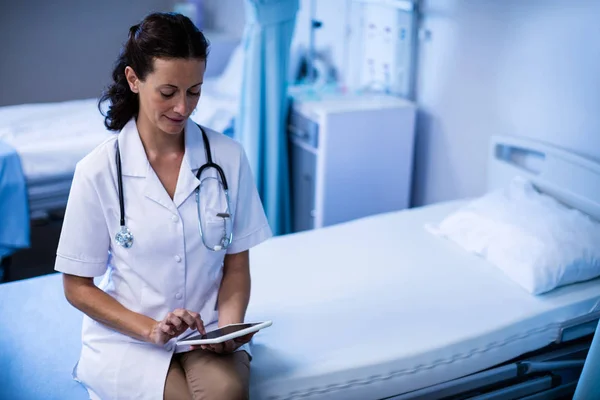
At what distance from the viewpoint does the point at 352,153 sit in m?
3.03

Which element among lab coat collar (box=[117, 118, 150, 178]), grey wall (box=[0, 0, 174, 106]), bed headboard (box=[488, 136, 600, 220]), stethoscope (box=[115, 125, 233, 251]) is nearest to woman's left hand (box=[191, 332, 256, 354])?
stethoscope (box=[115, 125, 233, 251])

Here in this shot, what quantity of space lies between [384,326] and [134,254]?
742mm

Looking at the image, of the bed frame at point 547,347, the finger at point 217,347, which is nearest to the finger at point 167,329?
the finger at point 217,347

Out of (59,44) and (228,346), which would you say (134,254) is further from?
(59,44)

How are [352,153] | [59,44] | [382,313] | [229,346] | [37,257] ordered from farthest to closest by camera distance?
[59,44]
[37,257]
[352,153]
[382,313]
[229,346]

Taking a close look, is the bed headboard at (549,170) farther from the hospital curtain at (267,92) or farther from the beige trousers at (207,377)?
the beige trousers at (207,377)

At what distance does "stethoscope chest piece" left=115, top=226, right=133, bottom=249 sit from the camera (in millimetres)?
1530

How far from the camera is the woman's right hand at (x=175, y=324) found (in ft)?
4.73

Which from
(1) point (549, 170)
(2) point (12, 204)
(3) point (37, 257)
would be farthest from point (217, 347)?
(3) point (37, 257)

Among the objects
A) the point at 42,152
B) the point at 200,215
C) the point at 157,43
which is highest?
the point at 157,43

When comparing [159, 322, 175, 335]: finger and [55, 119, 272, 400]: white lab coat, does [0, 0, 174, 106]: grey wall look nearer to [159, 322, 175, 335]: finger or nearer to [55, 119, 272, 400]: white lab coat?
[55, 119, 272, 400]: white lab coat

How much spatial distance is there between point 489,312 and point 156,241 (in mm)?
997

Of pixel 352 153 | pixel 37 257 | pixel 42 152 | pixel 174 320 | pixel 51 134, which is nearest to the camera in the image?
pixel 174 320

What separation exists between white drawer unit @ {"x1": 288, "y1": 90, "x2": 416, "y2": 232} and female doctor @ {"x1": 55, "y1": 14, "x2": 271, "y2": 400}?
52.6 inches
